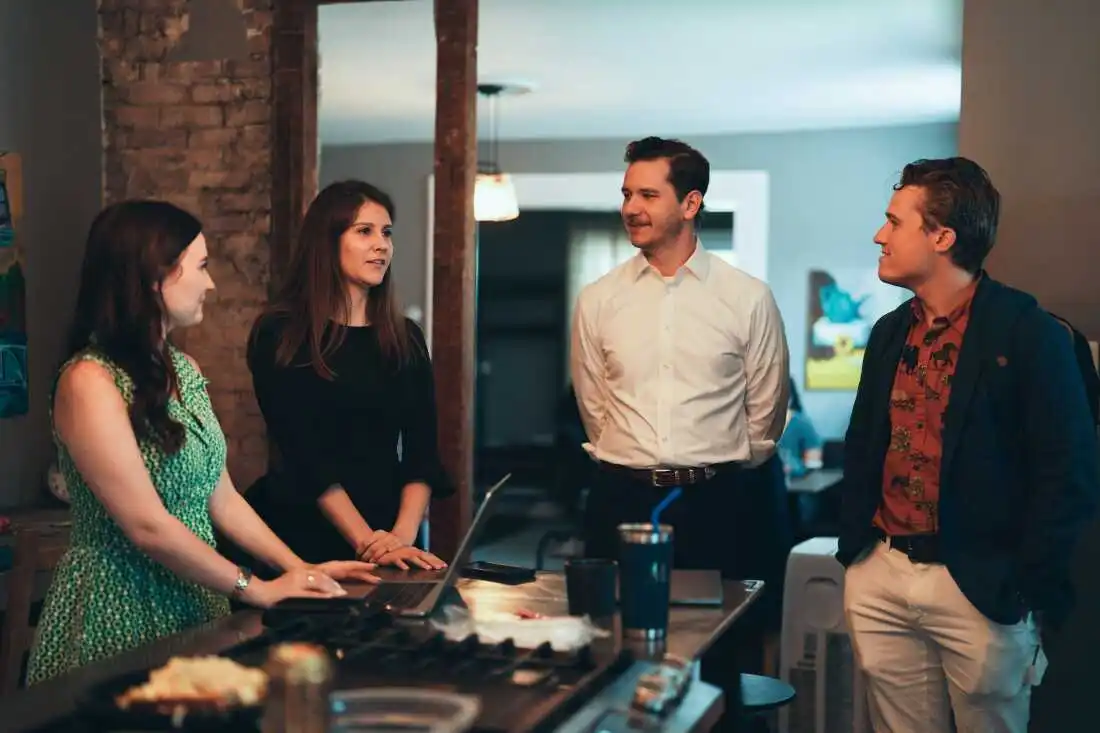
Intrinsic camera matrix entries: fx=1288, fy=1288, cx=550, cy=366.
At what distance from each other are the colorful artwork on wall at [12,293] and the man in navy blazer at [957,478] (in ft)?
8.47

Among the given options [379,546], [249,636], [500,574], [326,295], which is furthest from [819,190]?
[249,636]

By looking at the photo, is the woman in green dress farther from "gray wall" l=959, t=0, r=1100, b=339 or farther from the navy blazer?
"gray wall" l=959, t=0, r=1100, b=339

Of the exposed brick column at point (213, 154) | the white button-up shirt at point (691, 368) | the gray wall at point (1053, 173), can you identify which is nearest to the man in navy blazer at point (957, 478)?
the white button-up shirt at point (691, 368)

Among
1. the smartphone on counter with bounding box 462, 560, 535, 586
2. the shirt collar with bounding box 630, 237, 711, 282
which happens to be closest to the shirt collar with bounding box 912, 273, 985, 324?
the shirt collar with bounding box 630, 237, 711, 282

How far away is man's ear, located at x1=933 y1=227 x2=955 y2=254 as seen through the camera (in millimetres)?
2645

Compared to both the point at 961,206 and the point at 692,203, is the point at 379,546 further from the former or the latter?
the point at 961,206

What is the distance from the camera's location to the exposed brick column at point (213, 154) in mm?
4102

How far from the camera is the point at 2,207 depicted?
12.9ft

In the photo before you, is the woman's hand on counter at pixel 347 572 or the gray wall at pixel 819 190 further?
the gray wall at pixel 819 190

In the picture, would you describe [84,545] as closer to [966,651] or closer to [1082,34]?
[966,651]

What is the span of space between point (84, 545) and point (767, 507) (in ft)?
5.49

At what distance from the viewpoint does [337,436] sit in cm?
285

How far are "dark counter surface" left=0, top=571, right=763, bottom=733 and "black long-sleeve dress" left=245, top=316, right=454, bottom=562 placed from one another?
63 cm

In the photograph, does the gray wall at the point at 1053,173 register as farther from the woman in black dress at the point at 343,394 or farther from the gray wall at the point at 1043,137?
the woman in black dress at the point at 343,394
